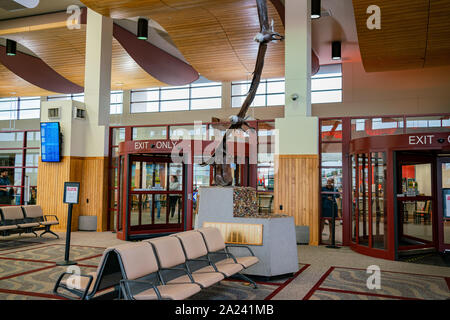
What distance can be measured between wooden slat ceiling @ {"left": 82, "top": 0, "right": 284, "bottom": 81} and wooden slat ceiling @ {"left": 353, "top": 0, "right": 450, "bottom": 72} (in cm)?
283

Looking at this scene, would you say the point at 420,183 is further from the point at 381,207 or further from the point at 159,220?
the point at 159,220

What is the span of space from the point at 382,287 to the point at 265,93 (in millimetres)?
15213

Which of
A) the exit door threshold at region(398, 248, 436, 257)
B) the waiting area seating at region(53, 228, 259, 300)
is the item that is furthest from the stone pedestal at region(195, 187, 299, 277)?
the exit door threshold at region(398, 248, 436, 257)

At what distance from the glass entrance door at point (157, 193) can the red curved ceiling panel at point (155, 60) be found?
231 inches

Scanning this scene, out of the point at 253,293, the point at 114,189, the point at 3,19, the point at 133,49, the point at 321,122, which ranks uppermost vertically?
the point at 3,19

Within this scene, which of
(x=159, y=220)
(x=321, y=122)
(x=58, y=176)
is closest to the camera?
(x=321, y=122)

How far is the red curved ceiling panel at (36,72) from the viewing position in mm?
17219

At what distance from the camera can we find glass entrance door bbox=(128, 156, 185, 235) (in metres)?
10.7

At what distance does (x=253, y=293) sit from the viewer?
17.5ft

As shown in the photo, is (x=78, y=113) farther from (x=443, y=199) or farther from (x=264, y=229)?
(x=443, y=199)

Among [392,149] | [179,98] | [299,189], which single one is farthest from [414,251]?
[179,98]

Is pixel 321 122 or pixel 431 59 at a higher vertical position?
pixel 431 59

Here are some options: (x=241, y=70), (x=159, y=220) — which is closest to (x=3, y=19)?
(x=241, y=70)
